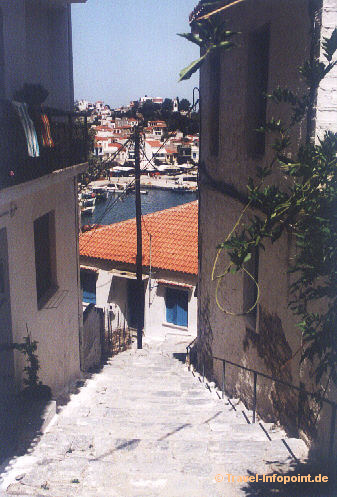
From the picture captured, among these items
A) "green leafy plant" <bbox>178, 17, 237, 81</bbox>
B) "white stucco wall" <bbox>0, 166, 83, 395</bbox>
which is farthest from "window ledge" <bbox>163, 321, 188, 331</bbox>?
"green leafy plant" <bbox>178, 17, 237, 81</bbox>

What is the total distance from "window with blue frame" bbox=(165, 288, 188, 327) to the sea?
35549mm

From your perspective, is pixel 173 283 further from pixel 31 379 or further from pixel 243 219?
pixel 31 379

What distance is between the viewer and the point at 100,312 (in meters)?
14.7

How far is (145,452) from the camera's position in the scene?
601 centimetres

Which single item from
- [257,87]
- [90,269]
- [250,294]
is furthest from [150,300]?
[257,87]

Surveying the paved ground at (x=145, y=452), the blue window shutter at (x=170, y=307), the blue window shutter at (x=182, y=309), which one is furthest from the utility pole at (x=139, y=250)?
the paved ground at (x=145, y=452)

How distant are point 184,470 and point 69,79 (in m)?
8.22

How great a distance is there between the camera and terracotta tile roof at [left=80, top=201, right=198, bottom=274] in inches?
715

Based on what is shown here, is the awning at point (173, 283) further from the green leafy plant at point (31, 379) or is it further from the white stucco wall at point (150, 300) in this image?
the green leafy plant at point (31, 379)

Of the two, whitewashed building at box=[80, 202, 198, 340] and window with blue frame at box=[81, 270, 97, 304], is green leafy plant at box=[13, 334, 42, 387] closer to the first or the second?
whitewashed building at box=[80, 202, 198, 340]

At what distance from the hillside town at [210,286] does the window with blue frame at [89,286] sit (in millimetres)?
5545

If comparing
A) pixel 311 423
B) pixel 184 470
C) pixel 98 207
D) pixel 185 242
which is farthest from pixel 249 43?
pixel 98 207

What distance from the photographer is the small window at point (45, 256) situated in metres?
9.09

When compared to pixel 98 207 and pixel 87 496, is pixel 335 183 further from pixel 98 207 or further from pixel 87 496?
pixel 98 207
